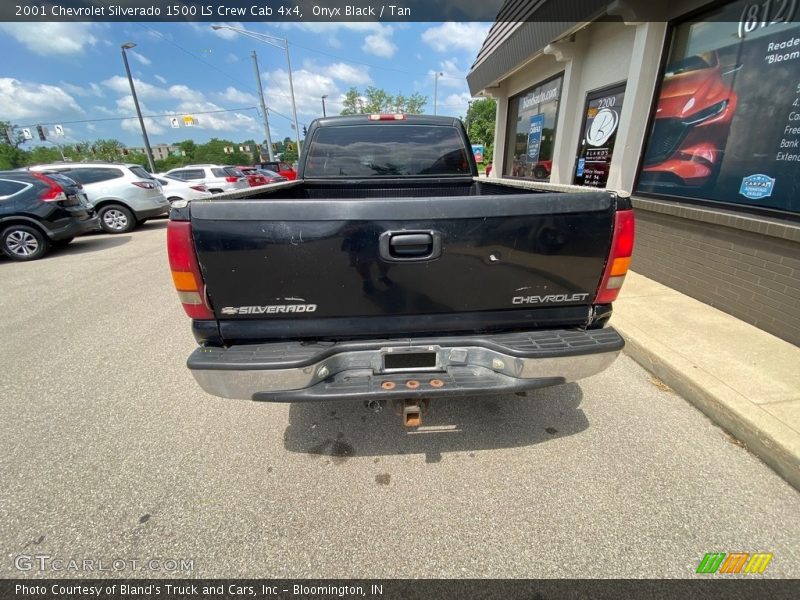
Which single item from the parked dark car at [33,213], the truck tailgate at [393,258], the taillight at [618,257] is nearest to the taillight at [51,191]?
the parked dark car at [33,213]

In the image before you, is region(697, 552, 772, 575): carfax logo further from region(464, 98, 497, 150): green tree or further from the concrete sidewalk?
region(464, 98, 497, 150): green tree

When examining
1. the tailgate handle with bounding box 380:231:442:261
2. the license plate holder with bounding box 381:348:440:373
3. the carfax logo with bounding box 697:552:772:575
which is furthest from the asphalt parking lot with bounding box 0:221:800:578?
the tailgate handle with bounding box 380:231:442:261

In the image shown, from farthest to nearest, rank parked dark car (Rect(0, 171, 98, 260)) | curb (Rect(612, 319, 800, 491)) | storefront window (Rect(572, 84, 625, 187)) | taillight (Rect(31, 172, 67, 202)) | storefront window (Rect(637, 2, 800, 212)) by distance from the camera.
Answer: taillight (Rect(31, 172, 67, 202)), parked dark car (Rect(0, 171, 98, 260)), storefront window (Rect(572, 84, 625, 187)), storefront window (Rect(637, 2, 800, 212)), curb (Rect(612, 319, 800, 491))

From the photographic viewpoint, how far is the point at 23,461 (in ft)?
7.50

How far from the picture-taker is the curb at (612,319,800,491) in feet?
6.83

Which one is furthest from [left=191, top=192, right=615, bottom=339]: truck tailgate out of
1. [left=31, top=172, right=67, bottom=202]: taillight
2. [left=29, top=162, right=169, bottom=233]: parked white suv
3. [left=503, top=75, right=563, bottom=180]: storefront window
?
[left=29, top=162, right=169, bottom=233]: parked white suv

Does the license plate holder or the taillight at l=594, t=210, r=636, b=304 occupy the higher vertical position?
the taillight at l=594, t=210, r=636, b=304

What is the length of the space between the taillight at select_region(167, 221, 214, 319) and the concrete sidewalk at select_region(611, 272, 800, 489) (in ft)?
10.9

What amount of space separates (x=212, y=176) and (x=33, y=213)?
267 inches

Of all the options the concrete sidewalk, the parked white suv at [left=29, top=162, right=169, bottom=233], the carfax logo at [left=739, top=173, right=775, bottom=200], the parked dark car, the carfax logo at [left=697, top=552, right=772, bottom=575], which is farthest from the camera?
the parked white suv at [left=29, top=162, right=169, bottom=233]

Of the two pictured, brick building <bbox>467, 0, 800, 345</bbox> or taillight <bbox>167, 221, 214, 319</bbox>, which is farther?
brick building <bbox>467, 0, 800, 345</bbox>

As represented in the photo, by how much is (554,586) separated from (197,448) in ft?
7.25

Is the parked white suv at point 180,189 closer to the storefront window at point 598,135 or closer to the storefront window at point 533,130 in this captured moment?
the storefront window at point 533,130

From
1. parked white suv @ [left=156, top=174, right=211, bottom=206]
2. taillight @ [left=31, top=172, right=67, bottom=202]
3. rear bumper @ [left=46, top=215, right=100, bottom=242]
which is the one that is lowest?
rear bumper @ [left=46, top=215, right=100, bottom=242]
